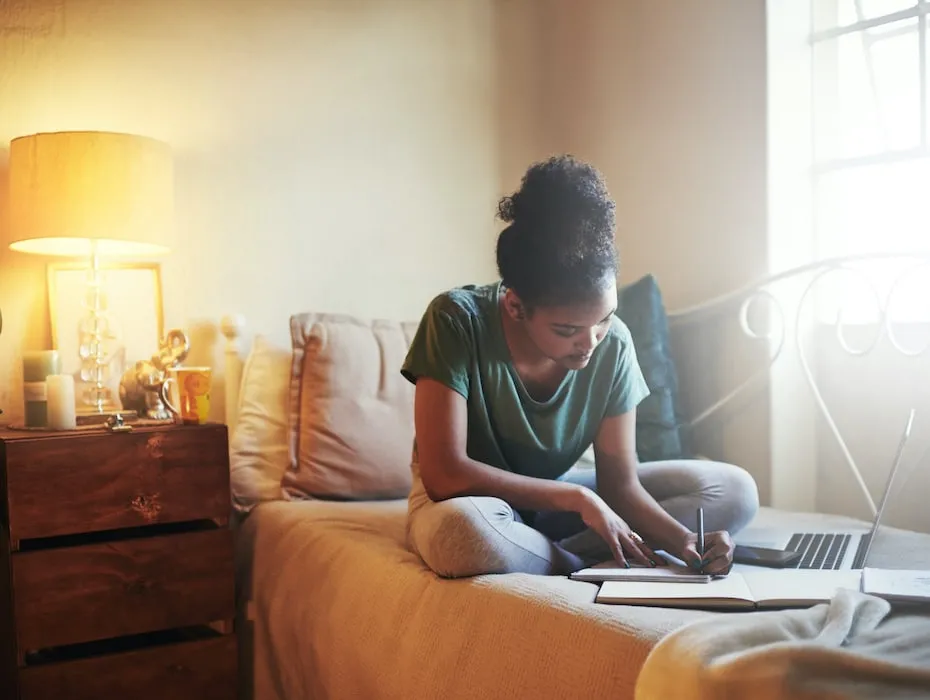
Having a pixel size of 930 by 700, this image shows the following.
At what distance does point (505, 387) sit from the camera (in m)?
1.57

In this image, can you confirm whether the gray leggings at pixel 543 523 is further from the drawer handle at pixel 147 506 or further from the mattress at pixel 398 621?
the drawer handle at pixel 147 506

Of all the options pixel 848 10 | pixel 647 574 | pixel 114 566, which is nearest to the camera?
pixel 647 574

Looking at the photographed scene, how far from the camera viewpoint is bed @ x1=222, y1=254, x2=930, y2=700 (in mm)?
1115

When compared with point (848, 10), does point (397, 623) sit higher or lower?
lower

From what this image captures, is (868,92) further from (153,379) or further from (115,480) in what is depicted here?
(115,480)

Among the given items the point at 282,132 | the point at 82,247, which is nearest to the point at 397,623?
the point at 82,247

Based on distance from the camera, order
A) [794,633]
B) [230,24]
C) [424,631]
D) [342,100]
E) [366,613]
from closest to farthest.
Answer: [794,633], [424,631], [366,613], [230,24], [342,100]

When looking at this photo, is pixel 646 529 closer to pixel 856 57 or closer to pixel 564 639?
pixel 564 639

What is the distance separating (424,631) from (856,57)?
1647 millimetres

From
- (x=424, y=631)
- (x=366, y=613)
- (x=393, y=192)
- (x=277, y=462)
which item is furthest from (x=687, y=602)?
(x=393, y=192)

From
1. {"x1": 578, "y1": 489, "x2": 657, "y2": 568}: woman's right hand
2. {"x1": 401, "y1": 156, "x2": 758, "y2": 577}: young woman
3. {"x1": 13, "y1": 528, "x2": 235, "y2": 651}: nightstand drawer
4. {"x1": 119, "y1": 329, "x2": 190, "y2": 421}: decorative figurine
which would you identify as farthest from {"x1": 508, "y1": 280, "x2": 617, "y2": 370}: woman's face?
{"x1": 119, "y1": 329, "x2": 190, "y2": 421}: decorative figurine

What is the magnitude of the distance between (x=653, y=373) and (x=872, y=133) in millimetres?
730

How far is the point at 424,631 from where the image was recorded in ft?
4.47

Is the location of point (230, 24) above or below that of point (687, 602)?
above
